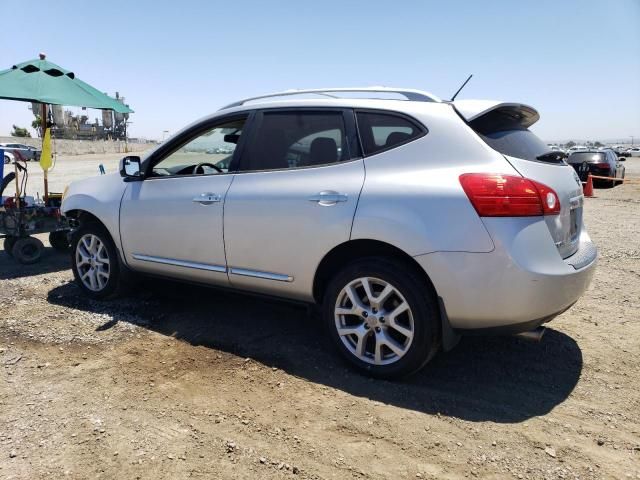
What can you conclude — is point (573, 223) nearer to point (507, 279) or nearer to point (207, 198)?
point (507, 279)

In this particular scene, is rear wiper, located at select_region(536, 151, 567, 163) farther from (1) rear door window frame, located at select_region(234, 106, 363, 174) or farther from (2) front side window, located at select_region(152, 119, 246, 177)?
(2) front side window, located at select_region(152, 119, 246, 177)

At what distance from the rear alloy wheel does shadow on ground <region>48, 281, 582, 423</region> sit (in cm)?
15

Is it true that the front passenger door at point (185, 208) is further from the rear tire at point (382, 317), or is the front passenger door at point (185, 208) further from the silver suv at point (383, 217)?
the rear tire at point (382, 317)

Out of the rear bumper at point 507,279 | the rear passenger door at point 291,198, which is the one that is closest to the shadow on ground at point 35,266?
the rear passenger door at point 291,198

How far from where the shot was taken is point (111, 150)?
63812 mm

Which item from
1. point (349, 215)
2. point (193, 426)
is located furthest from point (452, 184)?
point (193, 426)

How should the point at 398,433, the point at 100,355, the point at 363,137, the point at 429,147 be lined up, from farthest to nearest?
the point at 100,355, the point at 363,137, the point at 429,147, the point at 398,433

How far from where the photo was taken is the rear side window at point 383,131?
318 centimetres

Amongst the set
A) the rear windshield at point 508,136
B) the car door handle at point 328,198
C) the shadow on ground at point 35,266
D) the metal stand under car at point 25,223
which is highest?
the rear windshield at point 508,136

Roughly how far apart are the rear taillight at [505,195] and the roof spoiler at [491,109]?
1.60 feet

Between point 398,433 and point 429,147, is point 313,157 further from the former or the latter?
point 398,433

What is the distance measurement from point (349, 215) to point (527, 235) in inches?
41.8

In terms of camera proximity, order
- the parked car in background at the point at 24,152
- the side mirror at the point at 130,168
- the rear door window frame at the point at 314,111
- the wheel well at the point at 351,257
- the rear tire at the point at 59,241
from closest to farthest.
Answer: the wheel well at the point at 351,257 → the rear door window frame at the point at 314,111 → the side mirror at the point at 130,168 → the parked car in background at the point at 24,152 → the rear tire at the point at 59,241

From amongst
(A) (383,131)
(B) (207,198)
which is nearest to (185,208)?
(B) (207,198)
